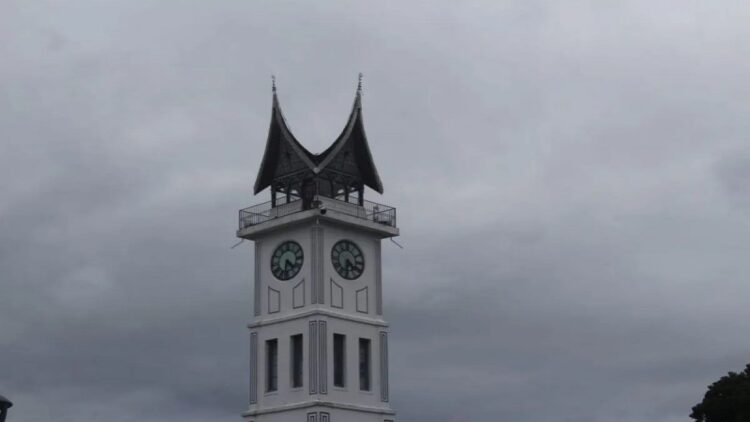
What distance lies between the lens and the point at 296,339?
70188 mm

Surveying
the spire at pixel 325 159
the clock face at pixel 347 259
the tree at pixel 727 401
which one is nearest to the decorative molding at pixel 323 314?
the clock face at pixel 347 259

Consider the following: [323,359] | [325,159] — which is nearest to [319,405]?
A: [323,359]

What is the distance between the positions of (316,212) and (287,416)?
9.97 m

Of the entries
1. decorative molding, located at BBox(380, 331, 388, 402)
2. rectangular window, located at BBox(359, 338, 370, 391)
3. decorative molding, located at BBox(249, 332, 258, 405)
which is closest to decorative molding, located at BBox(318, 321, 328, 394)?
rectangular window, located at BBox(359, 338, 370, 391)

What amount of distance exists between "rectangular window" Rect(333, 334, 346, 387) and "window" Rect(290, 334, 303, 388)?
167 centimetres

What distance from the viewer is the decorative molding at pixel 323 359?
67938 mm

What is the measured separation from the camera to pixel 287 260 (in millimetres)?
71625

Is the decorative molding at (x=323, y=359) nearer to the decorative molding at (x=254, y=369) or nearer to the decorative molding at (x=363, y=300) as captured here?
the decorative molding at (x=363, y=300)

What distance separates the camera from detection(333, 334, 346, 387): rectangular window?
228ft

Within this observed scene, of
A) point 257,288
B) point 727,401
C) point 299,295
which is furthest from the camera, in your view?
point 257,288

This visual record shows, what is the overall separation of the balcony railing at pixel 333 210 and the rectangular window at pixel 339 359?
637 centimetres

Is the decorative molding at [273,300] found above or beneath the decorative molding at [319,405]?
above

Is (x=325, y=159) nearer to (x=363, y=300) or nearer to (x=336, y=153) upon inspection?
(x=336, y=153)

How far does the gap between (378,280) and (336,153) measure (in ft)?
22.4
